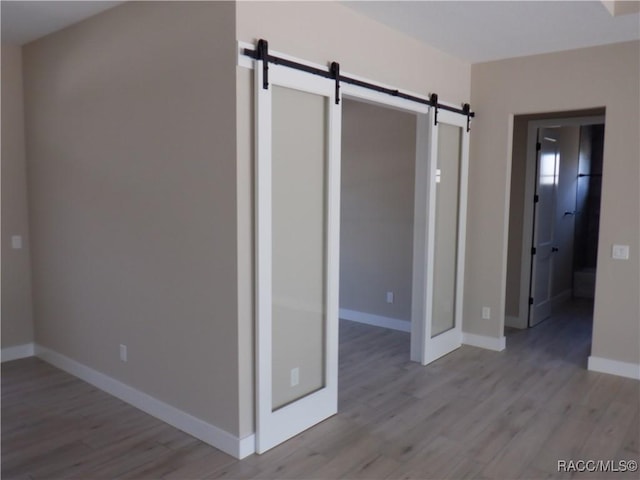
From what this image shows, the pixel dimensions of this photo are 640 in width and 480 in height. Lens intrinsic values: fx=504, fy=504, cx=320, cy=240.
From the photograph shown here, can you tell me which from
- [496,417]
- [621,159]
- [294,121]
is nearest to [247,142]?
[294,121]

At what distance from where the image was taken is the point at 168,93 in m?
3.07

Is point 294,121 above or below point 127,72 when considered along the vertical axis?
below

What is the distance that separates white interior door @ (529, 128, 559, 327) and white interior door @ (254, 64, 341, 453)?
3.29 m

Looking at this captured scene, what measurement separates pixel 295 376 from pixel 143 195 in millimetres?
1543

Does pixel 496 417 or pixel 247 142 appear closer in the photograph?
pixel 247 142

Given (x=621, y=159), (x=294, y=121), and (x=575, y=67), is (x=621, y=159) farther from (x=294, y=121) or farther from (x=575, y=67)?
(x=294, y=121)

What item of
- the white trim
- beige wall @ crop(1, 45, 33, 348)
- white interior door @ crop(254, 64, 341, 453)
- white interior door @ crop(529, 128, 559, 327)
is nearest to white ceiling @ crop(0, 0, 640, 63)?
beige wall @ crop(1, 45, 33, 348)

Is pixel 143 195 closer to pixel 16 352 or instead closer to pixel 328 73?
pixel 328 73

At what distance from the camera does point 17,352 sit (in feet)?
14.8

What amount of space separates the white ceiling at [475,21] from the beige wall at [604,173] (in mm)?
219

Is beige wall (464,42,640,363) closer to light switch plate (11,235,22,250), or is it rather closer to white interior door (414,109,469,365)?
white interior door (414,109,469,365)

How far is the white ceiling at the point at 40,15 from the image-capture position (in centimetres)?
340

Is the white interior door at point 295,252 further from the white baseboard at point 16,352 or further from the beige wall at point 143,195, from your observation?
the white baseboard at point 16,352

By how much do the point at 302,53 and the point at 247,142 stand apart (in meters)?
0.71
